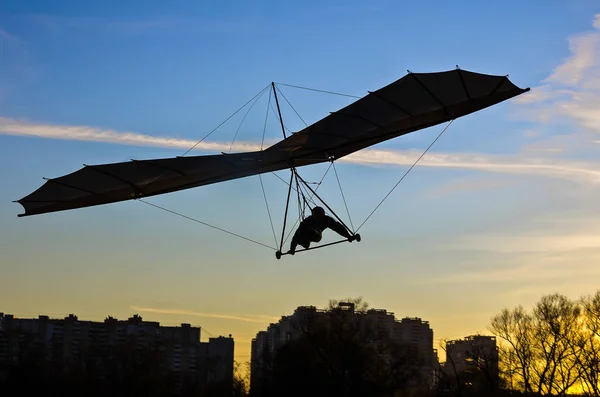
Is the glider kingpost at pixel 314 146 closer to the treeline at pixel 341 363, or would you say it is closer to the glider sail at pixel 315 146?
the glider sail at pixel 315 146

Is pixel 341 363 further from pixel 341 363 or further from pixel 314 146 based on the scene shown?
pixel 314 146

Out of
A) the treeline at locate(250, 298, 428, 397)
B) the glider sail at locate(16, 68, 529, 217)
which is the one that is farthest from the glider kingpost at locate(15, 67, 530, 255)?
the treeline at locate(250, 298, 428, 397)

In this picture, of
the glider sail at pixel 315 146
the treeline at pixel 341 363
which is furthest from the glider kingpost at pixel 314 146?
the treeline at pixel 341 363

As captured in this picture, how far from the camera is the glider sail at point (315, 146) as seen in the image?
74.4 ft

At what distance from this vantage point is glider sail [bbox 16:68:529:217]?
Result: 22688 mm

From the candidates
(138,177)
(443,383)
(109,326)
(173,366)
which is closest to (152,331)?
(109,326)

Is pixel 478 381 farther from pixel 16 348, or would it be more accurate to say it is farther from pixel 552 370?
pixel 16 348

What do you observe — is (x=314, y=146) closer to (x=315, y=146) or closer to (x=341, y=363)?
(x=315, y=146)

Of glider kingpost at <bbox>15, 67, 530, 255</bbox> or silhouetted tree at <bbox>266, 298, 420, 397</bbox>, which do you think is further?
silhouetted tree at <bbox>266, 298, 420, 397</bbox>

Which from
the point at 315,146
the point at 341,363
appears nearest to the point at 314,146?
the point at 315,146

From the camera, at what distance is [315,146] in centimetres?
2544

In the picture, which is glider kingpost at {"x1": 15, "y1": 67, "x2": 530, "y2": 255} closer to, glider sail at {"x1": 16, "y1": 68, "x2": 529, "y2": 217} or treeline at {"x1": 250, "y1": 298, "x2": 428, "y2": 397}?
glider sail at {"x1": 16, "y1": 68, "x2": 529, "y2": 217}

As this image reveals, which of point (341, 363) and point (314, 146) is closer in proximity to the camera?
point (314, 146)

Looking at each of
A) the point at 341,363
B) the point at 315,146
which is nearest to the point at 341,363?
the point at 341,363
